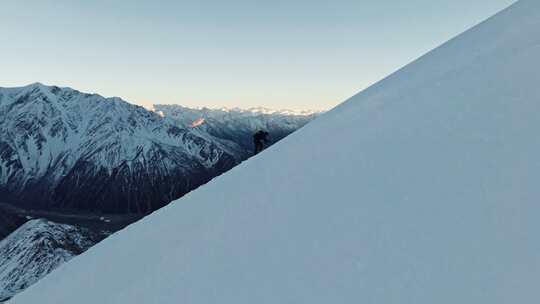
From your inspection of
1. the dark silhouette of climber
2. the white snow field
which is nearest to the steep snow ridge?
the dark silhouette of climber

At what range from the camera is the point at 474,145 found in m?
3.56

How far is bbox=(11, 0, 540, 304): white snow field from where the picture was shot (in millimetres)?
2426

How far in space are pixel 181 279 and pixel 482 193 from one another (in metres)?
3.34

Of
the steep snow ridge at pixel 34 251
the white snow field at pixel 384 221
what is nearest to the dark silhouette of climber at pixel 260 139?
the white snow field at pixel 384 221

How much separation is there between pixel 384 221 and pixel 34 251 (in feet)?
419

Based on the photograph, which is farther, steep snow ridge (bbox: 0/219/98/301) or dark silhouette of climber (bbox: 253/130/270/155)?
steep snow ridge (bbox: 0/219/98/301)

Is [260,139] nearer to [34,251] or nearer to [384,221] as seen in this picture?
[384,221]

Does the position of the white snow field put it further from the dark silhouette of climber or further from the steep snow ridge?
the steep snow ridge

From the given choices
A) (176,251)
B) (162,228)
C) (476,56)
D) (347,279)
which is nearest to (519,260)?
(347,279)

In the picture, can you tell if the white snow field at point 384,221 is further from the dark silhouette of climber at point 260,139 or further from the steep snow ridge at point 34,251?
the steep snow ridge at point 34,251

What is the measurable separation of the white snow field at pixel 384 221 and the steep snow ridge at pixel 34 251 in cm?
10620

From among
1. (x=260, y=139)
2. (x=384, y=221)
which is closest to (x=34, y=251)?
(x=260, y=139)

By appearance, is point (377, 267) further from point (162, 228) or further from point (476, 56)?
point (476, 56)

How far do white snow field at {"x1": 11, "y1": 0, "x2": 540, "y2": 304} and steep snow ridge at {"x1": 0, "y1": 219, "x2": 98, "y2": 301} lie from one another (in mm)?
106198
